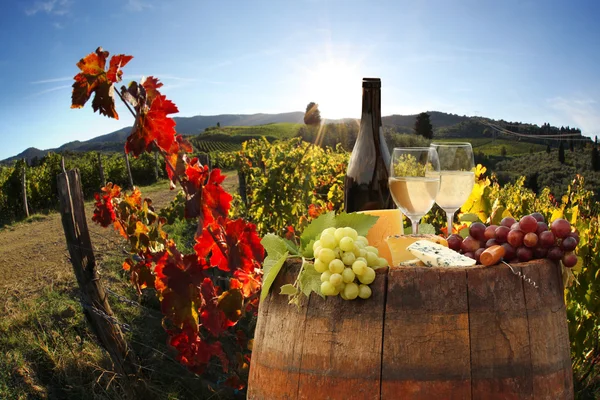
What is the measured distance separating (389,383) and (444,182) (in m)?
1.06

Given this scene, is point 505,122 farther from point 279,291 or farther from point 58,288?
point 279,291

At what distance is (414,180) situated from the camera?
1.91m

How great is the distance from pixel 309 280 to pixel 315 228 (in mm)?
197

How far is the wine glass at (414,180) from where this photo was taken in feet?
6.27

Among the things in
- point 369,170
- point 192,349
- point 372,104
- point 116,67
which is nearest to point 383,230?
point 372,104

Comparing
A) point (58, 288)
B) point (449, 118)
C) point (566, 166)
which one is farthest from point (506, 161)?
point (58, 288)

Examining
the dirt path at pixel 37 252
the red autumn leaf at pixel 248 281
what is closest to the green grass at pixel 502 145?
the dirt path at pixel 37 252

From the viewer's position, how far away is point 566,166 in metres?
40.8

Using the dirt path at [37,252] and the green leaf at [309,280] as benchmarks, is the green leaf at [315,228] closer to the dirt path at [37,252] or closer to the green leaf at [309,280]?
the green leaf at [309,280]

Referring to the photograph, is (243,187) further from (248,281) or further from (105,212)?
(248,281)

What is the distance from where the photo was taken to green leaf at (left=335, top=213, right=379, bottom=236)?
5.09 ft

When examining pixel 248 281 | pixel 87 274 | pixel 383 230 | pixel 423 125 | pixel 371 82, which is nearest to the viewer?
pixel 383 230

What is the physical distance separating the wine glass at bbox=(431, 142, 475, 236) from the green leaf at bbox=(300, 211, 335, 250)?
2.45 feet

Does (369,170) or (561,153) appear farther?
(561,153)
